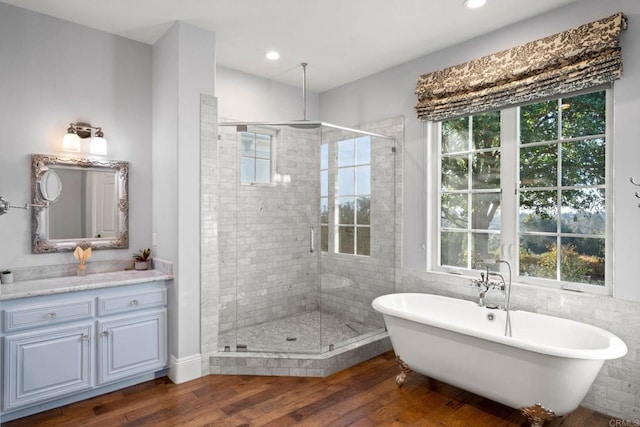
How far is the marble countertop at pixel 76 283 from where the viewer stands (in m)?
2.41

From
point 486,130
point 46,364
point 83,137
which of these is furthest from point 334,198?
point 46,364

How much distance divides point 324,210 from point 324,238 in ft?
0.88

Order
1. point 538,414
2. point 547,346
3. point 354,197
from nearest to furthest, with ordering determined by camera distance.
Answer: point 547,346
point 538,414
point 354,197

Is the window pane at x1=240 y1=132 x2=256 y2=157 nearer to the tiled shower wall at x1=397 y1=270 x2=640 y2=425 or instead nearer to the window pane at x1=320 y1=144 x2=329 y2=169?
the window pane at x1=320 y1=144 x2=329 y2=169

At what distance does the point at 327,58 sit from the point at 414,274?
234 cm

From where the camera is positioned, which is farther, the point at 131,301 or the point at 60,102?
the point at 60,102

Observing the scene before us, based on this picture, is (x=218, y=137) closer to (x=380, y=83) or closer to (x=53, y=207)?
(x=53, y=207)

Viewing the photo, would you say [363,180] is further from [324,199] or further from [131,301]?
[131,301]

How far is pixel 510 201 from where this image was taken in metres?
3.09

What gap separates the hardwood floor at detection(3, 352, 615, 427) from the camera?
2.41 m

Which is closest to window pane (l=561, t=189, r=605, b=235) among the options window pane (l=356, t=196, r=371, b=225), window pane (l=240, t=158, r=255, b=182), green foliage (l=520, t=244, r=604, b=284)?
green foliage (l=520, t=244, r=604, b=284)

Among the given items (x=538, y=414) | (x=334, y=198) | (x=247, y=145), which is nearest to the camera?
(x=538, y=414)

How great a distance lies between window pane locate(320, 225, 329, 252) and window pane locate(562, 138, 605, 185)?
199 centimetres

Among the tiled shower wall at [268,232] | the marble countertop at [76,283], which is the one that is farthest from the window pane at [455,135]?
the marble countertop at [76,283]
